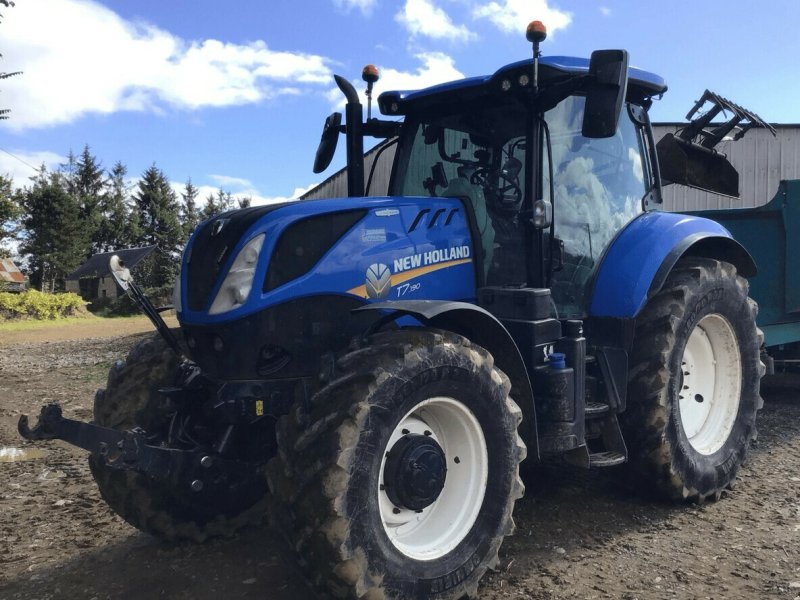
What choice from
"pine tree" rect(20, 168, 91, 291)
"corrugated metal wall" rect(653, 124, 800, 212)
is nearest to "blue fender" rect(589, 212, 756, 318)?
"corrugated metal wall" rect(653, 124, 800, 212)

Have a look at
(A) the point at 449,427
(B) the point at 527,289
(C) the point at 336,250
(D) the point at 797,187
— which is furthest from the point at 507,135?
(D) the point at 797,187

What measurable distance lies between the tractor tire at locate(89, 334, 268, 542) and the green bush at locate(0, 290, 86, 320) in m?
24.2

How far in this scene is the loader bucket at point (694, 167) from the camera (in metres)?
6.28

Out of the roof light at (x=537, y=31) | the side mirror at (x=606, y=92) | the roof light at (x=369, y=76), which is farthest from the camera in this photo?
the roof light at (x=369, y=76)

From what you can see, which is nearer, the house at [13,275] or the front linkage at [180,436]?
the front linkage at [180,436]

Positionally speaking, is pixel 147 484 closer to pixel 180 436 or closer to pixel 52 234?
pixel 180 436

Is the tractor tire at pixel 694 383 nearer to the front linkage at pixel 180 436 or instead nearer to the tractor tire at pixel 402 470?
→ the tractor tire at pixel 402 470

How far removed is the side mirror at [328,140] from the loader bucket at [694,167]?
323 cm

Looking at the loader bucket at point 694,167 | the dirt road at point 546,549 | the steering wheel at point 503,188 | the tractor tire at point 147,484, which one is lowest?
the dirt road at point 546,549

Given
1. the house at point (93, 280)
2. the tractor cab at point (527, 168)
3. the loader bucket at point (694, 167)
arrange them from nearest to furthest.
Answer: the tractor cab at point (527, 168) → the loader bucket at point (694, 167) → the house at point (93, 280)

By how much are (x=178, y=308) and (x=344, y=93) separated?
175 centimetres

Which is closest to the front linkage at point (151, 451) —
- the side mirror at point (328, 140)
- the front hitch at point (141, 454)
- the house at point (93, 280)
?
the front hitch at point (141, 454)

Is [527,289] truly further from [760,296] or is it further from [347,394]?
[760,296]

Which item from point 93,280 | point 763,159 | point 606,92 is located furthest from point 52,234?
point 606,92
